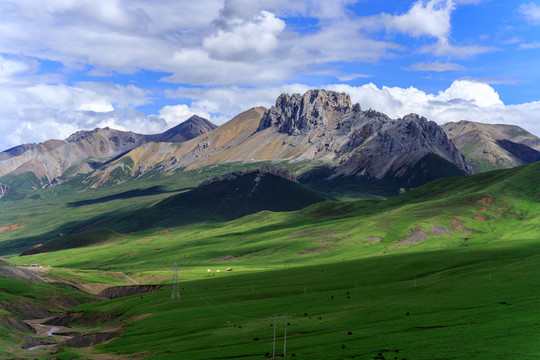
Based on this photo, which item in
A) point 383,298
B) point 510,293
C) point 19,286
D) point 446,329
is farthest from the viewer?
point 19,286

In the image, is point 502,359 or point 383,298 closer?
point 502,359

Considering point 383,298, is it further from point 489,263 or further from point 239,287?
point 239,287

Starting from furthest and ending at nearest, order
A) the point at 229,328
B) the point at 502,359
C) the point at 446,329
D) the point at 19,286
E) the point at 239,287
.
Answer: the point at 19,286 → the point at 239,287 → the point at 229,328 → the point at 446,329 → the point at 502,359

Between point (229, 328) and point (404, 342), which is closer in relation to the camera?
point (404, 342)

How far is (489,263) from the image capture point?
130750 millimetres

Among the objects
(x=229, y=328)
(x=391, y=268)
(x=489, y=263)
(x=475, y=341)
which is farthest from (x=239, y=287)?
(x=475, y=341)

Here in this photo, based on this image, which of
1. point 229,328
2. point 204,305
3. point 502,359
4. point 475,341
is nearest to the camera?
point 502,359

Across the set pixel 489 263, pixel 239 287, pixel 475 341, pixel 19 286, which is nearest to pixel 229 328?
pixel 475 341

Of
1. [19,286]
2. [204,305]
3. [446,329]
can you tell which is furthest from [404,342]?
[19,286]

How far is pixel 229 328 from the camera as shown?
97.4m

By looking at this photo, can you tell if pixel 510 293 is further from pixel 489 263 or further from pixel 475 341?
pixel 489 263

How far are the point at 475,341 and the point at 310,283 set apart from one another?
82.4 meters

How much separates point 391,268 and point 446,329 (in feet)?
270

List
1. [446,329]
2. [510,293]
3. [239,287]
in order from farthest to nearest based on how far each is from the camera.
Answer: [239,287] → [510,293] → [446,329]
